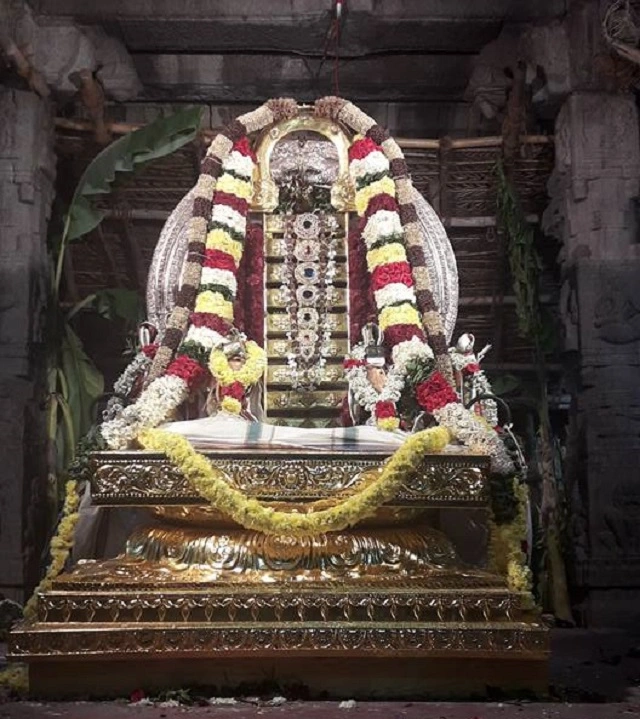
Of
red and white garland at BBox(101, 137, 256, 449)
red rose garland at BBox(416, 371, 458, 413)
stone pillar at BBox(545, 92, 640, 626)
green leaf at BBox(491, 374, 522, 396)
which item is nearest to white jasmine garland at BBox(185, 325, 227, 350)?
red and white garland at BBox(101, 137, 256, 449)

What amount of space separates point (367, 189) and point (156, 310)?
163cm

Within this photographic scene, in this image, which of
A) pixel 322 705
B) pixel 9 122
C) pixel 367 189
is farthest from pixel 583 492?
pixel 9 122

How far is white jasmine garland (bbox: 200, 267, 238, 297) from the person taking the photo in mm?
5445

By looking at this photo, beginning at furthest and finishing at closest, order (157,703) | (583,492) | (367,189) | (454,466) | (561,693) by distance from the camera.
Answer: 1. (583,492)
2. (367,189)
3. (454,466)
4. (561,693)
5. (157,703)

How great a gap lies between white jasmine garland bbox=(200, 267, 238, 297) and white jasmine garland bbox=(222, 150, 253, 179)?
0.75m

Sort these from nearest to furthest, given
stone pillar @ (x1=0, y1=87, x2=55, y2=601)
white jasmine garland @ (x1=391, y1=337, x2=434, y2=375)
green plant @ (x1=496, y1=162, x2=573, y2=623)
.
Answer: white jasmine garland @ (x1=391, y1=337, x2=434, y2=375)
stone pillar @ (x1=0, y1=87, x2=55, y2=601)
green plant @ (x1=496, y1=162, x2=573, y2=623)

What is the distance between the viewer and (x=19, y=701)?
13.2 ft

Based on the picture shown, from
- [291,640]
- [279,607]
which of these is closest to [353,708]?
[291,640]

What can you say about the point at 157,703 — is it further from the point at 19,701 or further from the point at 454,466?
the point at 454,466

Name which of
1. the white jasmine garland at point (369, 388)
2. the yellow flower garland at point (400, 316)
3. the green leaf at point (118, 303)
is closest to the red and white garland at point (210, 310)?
the white jasmine garland at point (369, 388)

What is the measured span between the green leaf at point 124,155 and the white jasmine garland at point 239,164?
1115mm

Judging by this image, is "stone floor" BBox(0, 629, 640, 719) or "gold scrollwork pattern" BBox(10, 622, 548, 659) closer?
"stone floor" BBox(0, 629, 640, 719)

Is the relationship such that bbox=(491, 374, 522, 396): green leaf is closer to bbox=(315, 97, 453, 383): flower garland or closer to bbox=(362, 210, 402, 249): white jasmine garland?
bbox=(315, 97, 453, 383): flower garland

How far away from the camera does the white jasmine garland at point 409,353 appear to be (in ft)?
17.0
